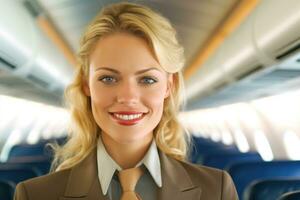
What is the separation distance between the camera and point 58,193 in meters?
1.61

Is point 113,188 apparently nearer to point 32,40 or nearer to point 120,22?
point 120,22

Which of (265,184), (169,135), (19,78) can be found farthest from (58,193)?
(265,184)

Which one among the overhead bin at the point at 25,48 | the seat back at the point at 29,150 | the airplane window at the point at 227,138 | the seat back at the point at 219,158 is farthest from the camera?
the airplane window at the point at 227,138

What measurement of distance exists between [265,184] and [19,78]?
265 cm

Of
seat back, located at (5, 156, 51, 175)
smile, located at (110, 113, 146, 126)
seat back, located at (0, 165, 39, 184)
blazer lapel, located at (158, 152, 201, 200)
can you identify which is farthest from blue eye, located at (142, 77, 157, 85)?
seat back, located at (5, 156, 51, 175)

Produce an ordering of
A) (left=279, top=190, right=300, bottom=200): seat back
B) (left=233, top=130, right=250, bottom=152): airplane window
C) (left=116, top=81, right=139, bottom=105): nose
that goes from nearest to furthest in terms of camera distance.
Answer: (left=116, top=81, right=139, bottom=105): nose
(left=279, top=190, right=300, bottom=200): seat back
(left=233, top=130, right=250, bottom=152): airplane window

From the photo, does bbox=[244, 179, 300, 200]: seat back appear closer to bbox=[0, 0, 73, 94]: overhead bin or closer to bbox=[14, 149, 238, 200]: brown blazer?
bbox=[0, 0, 73, 94]: overhead bin

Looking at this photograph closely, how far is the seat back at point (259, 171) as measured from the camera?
6.00m

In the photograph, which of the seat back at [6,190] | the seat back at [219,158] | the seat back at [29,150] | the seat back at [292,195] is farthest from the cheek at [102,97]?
the seat back at [219,158]

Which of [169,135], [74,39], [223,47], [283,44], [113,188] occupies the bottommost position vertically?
[113,188]

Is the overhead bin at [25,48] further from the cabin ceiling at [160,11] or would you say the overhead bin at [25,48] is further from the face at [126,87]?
the face at [126,87]

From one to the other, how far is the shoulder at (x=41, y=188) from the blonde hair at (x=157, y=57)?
0.09 metres

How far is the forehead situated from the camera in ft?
4.83

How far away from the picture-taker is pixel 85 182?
1.62 m
